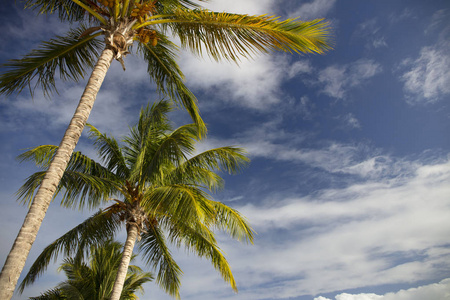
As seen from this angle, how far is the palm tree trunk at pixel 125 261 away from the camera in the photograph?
7488 mm

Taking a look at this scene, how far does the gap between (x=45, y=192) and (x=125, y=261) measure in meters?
4.94

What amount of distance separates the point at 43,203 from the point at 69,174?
3.36m

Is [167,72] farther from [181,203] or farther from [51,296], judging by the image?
[51,296]

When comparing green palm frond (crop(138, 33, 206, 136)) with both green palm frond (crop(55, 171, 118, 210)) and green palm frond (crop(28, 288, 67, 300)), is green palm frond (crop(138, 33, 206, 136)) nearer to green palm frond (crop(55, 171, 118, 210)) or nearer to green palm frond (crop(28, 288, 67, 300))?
green palm frond (crop(55, 171, 118, 210))

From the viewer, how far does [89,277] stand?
427 inches

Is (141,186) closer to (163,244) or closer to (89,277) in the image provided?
(163,244)

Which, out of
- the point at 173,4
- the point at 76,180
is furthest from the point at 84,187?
the point at 173,4

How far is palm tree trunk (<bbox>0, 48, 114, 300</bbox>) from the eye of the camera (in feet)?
10.3

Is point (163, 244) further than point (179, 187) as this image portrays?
Yes

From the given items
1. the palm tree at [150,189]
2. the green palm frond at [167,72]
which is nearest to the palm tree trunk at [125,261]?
the palm tree at [150,189]

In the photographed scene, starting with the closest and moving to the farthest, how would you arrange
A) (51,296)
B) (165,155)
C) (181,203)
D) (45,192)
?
(45,192)
(181,203)
(165,155)
(51,296)

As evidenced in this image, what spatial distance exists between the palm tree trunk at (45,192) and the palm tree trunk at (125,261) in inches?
186

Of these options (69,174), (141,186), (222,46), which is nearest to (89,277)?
(141,186)

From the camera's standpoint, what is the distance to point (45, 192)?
368cm
